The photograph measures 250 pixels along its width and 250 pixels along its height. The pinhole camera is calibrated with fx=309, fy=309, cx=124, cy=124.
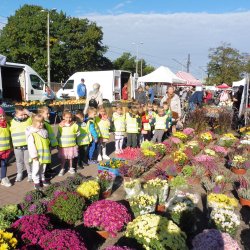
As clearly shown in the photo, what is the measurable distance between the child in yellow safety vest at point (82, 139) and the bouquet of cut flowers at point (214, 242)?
14.9 feet

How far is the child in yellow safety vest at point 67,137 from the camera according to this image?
739 cm

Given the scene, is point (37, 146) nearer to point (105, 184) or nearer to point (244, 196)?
point (105, 184)

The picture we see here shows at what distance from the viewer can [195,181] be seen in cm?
734

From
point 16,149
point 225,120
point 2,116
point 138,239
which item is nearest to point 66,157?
point 16,149

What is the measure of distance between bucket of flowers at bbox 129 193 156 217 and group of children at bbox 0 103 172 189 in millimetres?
2266

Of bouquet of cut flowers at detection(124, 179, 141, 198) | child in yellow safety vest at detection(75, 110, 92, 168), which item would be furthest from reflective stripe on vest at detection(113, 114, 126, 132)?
bouquet of cut flowers at detection(124, 179, 141, 198)

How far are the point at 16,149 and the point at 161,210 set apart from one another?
3.43m

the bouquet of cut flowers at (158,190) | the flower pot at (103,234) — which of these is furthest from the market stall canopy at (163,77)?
the flower pot at (103,234)

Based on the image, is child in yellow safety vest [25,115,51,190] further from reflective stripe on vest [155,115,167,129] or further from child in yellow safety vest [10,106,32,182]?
reflective stripe on vest [155,115,167,129]

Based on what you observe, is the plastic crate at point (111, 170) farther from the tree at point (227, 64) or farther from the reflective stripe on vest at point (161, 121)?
the tree at point (227, 64)

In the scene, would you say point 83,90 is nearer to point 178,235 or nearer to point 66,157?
point 66,157

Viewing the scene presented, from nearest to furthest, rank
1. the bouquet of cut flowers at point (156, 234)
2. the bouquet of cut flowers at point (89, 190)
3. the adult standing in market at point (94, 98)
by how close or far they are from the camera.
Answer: the bouquet of cut flowers at point (156, 234) → the bouquet of cut flowers at point (89, 190) → the adult standing in market at point (94, 98)

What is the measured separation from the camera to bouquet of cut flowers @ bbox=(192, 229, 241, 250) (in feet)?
12.9

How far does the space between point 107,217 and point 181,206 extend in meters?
1.23
